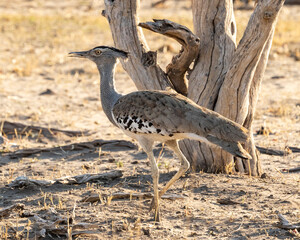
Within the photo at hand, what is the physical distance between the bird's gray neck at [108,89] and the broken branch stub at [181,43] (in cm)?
49

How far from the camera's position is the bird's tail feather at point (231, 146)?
3997 millimetres

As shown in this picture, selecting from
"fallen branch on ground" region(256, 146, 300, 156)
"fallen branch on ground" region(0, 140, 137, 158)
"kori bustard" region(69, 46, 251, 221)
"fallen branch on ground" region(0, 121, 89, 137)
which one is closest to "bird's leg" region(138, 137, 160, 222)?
"kori bustard" region(69, 46, 251, 221)

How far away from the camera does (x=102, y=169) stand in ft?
19.1

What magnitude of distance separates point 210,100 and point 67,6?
44.7 feet

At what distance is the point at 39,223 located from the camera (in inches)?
162

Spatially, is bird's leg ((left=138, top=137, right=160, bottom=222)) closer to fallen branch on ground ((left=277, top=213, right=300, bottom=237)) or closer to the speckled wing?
the speckled wing

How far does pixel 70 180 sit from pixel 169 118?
148 cm

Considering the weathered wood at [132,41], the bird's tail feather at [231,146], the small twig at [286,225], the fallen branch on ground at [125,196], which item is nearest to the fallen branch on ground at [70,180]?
the fallen branch on ground at [125,196]

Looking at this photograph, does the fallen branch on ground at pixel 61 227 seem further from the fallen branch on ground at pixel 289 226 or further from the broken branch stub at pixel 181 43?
the broken branch stub at pixel 181 43

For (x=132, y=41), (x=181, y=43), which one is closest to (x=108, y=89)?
(x=132, y=41)

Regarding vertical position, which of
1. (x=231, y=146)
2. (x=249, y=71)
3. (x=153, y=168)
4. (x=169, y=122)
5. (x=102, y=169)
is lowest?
(x=102, y=169)

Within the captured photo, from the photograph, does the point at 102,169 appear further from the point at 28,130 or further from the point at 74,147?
the point at 28,130

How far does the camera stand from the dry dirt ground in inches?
164

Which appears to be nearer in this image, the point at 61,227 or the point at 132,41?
the point at 61,227
